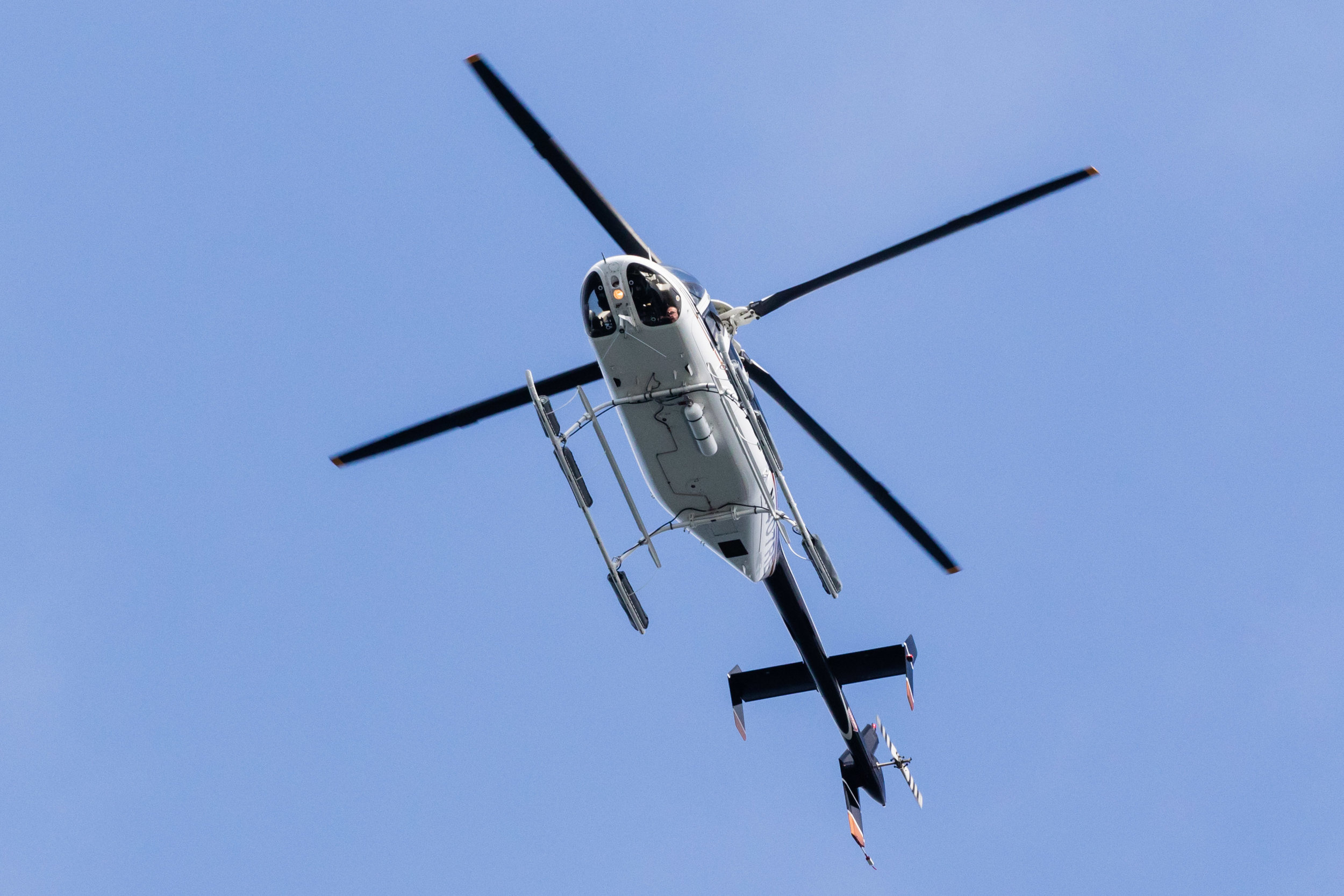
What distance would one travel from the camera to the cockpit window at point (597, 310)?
19875 mm

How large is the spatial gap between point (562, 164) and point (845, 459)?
21.7 ft

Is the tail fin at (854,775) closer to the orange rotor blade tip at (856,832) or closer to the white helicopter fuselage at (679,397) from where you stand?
the orange rotor blade tip at (856,832)

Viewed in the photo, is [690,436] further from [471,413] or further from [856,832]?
[856,832]

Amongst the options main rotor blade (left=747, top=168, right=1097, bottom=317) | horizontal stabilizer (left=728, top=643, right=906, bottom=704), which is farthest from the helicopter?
horizontal stabilizer (left=728, top=643, right=906, bottom=704)

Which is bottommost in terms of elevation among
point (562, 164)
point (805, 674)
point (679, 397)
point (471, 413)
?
point (805, 674)

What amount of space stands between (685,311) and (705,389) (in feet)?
4.14

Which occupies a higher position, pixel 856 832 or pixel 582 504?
pixel 582 504

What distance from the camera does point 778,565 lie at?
24.8 m

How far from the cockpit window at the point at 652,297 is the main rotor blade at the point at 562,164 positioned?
2.72 feet

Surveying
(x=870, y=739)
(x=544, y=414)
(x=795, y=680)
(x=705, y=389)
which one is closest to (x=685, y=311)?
(x=705, y=389)

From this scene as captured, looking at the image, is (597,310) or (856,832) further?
(856,832)

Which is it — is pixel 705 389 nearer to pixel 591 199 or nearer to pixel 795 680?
pixel 591 199

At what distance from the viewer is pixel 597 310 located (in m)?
20.1

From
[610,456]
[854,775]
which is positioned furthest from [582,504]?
[854,775]
